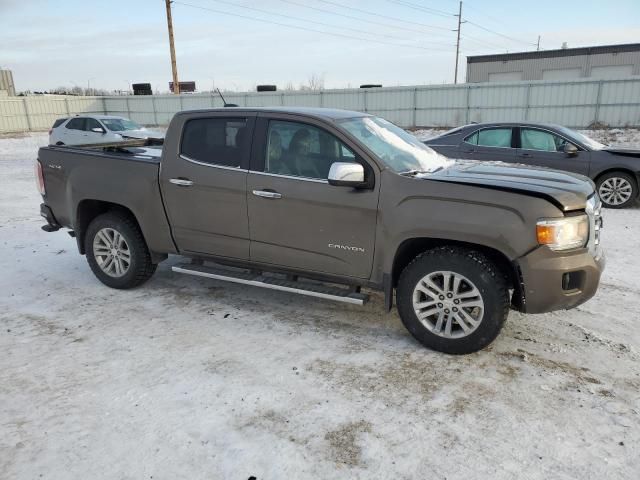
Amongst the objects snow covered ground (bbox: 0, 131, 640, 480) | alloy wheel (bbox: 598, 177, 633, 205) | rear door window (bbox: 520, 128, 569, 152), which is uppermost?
rear door window (bbox: 520, 128, 569, 152)

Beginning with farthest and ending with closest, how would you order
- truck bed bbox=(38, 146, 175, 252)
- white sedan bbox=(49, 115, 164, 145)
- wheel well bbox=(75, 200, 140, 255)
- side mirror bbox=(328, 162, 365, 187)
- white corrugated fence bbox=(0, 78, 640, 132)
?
white corrugated fence bbox=(0, 78, 640, 132)
white sedan bbox=(49, 115, 164, 145)
wheel well bbox=(75, 200, 140, 255)
truck bed bbox=(38, 146, 175, 252)
side mirror bbox=(328, 162, 365, 187)

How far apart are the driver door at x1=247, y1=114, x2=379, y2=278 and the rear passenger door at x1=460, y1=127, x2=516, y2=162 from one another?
19.1 feet

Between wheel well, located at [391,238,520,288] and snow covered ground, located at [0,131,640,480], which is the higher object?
wheel well, located at [391,238,520,288]

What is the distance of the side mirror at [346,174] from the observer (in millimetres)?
3633

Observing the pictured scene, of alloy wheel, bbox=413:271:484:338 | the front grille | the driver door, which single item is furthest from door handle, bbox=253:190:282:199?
the front grille

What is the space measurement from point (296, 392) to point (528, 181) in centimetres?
222

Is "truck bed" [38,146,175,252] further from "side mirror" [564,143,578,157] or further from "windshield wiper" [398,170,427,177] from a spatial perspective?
"side mirror" [564,143,578,157]

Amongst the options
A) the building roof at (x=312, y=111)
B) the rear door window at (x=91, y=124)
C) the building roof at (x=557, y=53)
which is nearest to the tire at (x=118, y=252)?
the building roof at (x=312, y=111)

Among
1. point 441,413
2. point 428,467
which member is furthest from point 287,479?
point 441,413

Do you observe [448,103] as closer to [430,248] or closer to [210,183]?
[210,183]

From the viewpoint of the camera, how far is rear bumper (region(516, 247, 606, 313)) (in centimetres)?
330

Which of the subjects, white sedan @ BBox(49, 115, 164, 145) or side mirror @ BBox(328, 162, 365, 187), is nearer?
side mirror @ BBox(328, 162, 365, 187)

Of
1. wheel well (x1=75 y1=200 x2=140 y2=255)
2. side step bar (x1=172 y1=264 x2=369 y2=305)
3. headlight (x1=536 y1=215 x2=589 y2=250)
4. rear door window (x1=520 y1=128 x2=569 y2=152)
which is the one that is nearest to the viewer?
headlight (x1=536 y1=215 x2=589 y2=250)

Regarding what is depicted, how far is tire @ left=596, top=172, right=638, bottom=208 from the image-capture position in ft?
28.3
